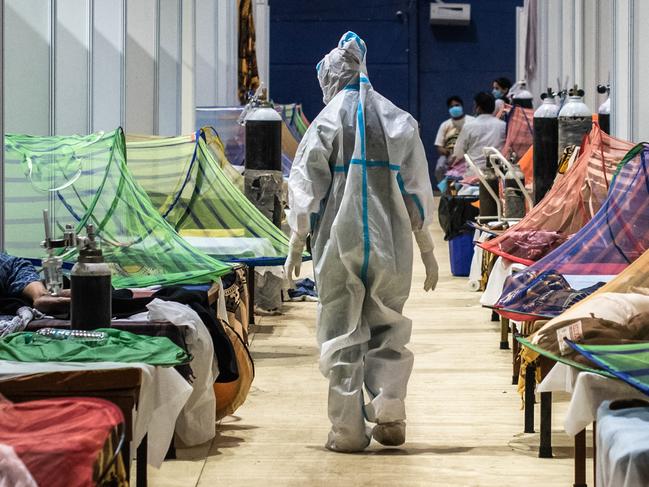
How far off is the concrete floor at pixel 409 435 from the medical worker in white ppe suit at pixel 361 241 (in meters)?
0.21

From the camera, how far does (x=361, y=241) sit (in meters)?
4.81

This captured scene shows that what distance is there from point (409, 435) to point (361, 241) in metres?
0.88

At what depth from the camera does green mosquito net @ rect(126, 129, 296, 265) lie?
6.79m

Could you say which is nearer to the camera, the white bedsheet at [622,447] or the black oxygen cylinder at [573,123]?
the white bedsheet at [622,447]

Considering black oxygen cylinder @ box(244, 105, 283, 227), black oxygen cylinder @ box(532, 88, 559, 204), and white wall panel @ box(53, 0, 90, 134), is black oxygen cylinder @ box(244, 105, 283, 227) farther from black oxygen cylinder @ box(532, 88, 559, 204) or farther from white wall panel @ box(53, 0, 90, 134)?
black oxygen cylinder @ box(532, 88, 559, 204)

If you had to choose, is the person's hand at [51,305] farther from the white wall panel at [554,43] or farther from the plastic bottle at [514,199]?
the white wall panel at [554,43]

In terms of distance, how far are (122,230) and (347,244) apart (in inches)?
41.7

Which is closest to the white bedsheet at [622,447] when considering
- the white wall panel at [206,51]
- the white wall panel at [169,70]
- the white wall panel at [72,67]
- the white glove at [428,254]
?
the white glove at [428,254]

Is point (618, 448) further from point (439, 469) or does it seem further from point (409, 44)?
point (409, 44)

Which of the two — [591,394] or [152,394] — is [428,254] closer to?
[591,394]

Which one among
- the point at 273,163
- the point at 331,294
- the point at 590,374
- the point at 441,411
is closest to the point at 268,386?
the point at 441,411

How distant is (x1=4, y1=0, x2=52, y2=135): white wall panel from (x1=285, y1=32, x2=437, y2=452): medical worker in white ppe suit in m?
2.10

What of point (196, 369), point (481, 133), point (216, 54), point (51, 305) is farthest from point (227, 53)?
point (51, 305)

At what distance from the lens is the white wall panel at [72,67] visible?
293 inches
